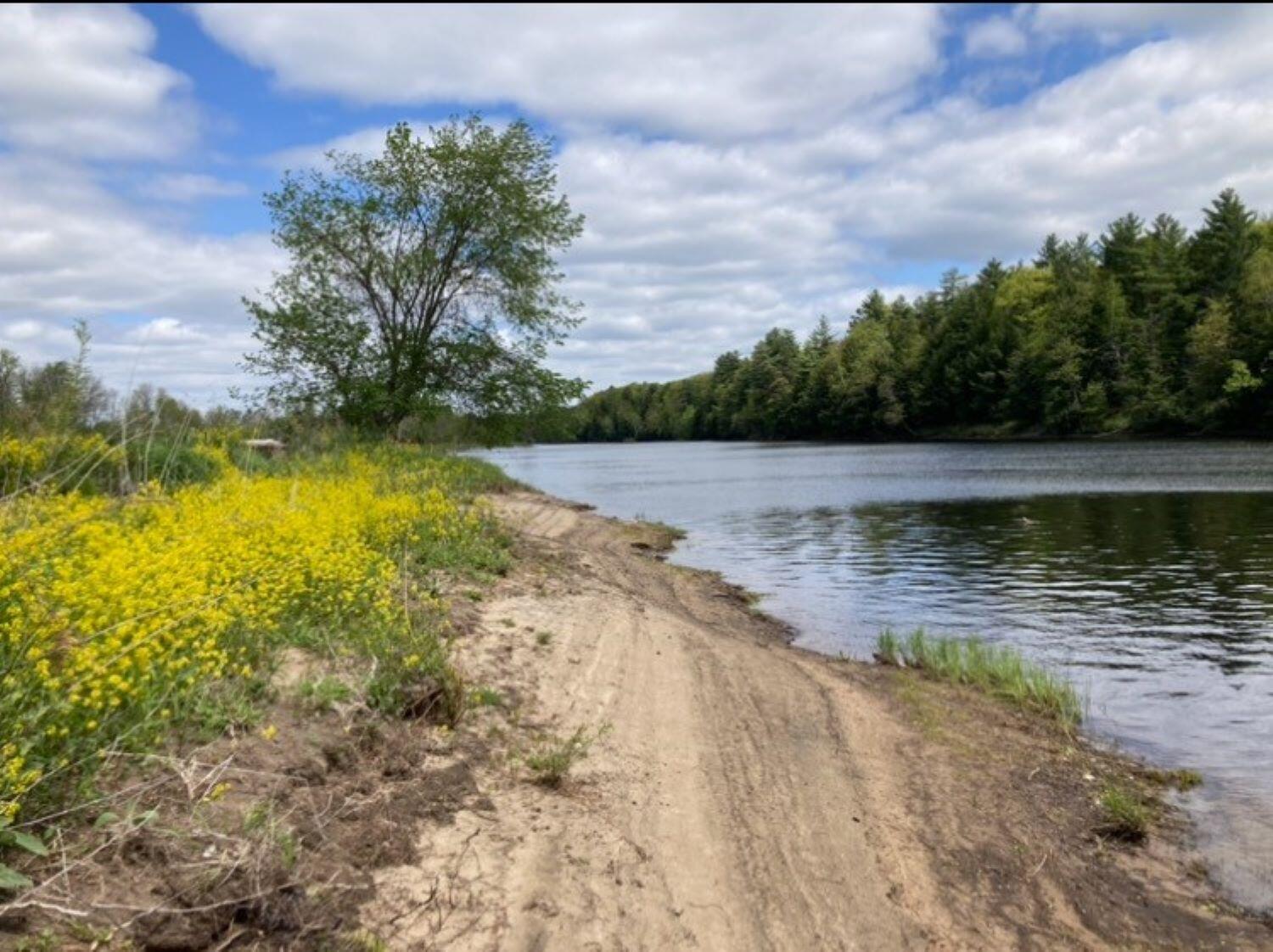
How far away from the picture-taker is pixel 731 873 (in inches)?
193

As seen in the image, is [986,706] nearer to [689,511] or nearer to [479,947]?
[479,947]

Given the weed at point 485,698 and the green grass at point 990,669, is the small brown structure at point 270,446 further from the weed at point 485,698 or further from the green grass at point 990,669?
the weed at point 485,698

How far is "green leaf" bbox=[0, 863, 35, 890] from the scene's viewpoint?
10.1ft

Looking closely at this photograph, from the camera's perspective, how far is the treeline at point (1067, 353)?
2557 inches

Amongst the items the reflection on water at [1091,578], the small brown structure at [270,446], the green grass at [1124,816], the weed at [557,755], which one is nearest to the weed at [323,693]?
the weed at [557,755]

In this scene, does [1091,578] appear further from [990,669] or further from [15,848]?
[15,848]

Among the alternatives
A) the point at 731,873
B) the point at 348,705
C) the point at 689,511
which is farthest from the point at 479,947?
the point at 689,511

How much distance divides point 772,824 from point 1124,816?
262cm

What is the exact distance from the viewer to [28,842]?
325 cm

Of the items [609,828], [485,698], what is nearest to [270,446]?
[485,698]

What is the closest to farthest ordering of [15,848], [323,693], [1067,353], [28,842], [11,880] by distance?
1. [11,880]
2. [28,842]
3. [15,848]
4. [323,693]
5. [1067,353]

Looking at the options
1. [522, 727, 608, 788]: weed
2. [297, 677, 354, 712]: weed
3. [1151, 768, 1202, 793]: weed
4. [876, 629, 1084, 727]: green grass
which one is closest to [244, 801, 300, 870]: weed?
[297, 677, 354, 712]: weed

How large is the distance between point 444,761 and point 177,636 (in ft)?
5.19

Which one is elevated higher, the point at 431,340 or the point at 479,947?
the point at 431,340
